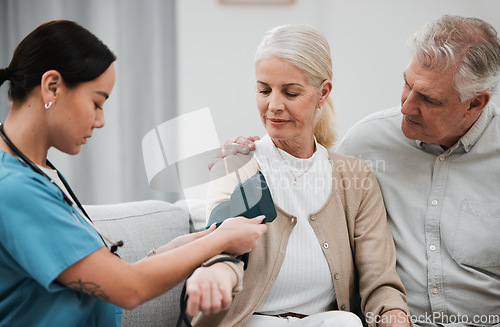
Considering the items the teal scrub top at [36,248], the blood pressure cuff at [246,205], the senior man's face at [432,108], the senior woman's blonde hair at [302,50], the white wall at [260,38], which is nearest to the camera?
the teal scrub top at [36,248]

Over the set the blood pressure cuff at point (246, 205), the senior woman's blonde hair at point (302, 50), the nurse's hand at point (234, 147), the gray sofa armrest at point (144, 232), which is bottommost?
the gray sofa armrest at point (144, 232)

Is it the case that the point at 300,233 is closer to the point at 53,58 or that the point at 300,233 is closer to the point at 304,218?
the point at 304,218

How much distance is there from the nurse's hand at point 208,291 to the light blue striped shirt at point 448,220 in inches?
31.0

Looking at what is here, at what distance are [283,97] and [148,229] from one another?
26.2 inches

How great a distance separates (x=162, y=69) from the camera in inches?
116

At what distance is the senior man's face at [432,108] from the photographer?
153cm

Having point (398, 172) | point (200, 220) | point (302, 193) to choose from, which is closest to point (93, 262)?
point (302, 193)

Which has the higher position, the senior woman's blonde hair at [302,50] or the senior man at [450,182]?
the senior woman's blonde hair at [302,50]

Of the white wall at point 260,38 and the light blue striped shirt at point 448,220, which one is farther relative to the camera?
the white wall at point 260,38

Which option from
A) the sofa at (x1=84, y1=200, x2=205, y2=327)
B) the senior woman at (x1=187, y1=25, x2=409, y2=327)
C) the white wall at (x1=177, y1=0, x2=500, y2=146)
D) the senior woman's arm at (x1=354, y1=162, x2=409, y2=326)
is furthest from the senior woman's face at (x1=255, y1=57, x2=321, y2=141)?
the white wall at (x1=177, y1=0, x2=500, y2=146)

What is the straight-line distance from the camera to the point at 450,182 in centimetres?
161

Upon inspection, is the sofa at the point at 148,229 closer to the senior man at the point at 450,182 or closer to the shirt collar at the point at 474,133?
the senior man at the point at 450,182

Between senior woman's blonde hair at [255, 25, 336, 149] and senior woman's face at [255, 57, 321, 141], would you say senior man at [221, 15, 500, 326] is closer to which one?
senior woman's face at [255, 57, 321, 141]

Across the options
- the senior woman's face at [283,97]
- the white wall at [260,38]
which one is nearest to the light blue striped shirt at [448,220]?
the senior woman's face at [283,97]
